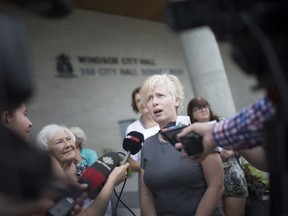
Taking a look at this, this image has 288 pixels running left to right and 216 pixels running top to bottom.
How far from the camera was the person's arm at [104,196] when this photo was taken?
1623mm

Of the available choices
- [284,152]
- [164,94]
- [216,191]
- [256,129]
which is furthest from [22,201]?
[164,94]

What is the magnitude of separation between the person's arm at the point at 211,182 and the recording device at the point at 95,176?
19.4 inches

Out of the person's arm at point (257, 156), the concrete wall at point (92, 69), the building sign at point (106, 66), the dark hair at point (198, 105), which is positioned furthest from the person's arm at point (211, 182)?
the building sign at point (106, 66)

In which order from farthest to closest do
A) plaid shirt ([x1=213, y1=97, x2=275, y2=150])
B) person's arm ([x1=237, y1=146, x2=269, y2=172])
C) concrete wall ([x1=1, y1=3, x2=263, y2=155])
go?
concrete wall ([x1=1, y1=3, x2=263, y2=155]) → person's arm ([x1=237, y1=146, x2=269, y2=172]) → plaid shirt ([x1=213, y1=97, x2=275, y2=150])

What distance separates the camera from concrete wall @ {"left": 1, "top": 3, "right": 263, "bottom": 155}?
22.5 ft

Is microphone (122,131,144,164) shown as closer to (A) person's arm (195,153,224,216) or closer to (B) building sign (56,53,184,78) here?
(A) person's arm (195,153,224,216)

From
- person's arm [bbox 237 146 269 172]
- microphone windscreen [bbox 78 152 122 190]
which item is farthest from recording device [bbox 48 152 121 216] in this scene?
person's arm [bbox 237 146 269 172]

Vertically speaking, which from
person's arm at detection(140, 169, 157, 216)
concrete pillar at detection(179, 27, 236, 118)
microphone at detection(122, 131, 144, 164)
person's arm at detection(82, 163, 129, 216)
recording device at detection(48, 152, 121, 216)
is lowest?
person's arm at detection(140, 169, 157, 216)

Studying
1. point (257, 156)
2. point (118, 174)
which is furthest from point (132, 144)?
point (257, 156)

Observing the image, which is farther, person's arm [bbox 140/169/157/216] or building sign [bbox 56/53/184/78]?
building sign [bbox 56/53/184/78]

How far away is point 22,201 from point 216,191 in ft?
4.28

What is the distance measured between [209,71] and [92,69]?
9.73 ft

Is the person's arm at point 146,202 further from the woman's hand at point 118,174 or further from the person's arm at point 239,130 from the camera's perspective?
the person's arm at point 239,130

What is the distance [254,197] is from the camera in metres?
2.77
